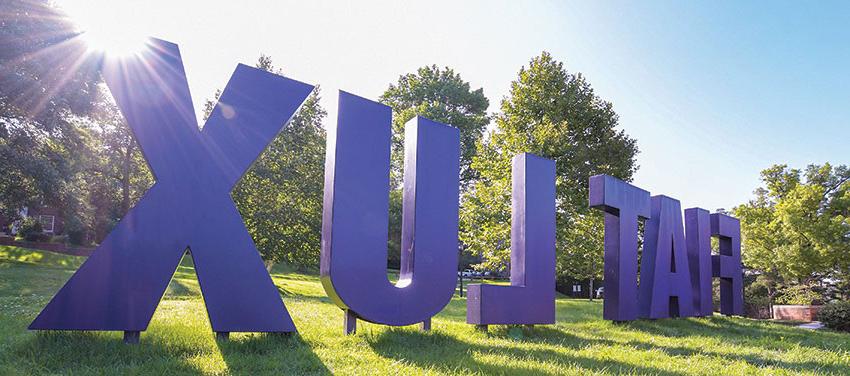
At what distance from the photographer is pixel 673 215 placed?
40.6 feet

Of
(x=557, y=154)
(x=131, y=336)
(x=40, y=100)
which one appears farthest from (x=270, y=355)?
(x=40, y=100)

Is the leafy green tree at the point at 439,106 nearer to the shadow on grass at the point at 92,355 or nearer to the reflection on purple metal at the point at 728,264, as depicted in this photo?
the reflection on purple metal at the point at 728,264

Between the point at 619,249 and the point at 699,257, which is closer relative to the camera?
the point at 619,249

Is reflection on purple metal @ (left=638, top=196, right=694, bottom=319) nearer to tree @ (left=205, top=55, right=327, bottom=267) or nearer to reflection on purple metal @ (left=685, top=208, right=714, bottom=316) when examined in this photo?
reflection on purple metal @ (left=685, top=208, right=714, bottom=316)

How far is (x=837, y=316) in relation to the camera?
14.1m

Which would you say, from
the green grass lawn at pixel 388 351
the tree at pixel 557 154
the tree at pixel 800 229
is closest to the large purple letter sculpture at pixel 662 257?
the green grass lawn at pixel 388 351

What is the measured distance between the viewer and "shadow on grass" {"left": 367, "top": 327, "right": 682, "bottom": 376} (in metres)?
5.40

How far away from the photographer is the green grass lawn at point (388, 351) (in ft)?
16.2

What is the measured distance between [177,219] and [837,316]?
16.6m

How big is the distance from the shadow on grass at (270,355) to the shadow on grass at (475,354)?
912mm

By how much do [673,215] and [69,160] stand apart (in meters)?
21.6

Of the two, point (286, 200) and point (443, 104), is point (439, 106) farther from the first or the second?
point (286, 200)

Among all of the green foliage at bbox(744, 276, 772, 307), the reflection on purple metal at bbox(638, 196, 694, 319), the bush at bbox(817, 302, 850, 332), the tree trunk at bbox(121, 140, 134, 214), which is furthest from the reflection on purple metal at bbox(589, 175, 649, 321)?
the tree trunk at bbox(121, 140, 134, 214)

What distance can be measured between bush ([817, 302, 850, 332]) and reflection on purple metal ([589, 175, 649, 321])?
7596 millimetres
